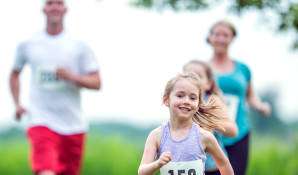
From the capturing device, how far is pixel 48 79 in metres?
5.97

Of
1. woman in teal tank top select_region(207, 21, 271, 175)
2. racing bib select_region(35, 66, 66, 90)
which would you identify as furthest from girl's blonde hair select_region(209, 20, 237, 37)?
racing bib select_region(35, 66, 66, 90)

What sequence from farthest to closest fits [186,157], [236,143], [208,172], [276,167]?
[276,167] < [236,143] < [208,172] < [186,157]

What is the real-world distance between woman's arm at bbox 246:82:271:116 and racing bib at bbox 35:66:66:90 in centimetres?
181

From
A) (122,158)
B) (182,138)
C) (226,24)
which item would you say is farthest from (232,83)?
(122,158)

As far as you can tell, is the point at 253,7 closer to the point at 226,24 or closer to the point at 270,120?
the point at 226,24

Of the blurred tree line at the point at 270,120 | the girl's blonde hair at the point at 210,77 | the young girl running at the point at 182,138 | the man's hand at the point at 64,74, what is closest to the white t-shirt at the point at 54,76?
the man's hand at the point at 64,74

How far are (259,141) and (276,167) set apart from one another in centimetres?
114

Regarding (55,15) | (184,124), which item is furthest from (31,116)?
(184,124)

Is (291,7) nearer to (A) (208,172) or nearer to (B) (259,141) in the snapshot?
(A) (208,172)

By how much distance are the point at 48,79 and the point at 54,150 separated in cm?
69

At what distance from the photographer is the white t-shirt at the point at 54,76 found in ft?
19.6

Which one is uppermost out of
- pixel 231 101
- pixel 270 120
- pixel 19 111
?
pixel 231 101

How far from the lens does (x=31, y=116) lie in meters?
5.99

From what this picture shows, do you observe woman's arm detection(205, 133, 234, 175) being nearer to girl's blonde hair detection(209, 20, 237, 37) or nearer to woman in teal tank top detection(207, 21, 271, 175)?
woman in teal tank top detection(207, 21, 271, 175)
